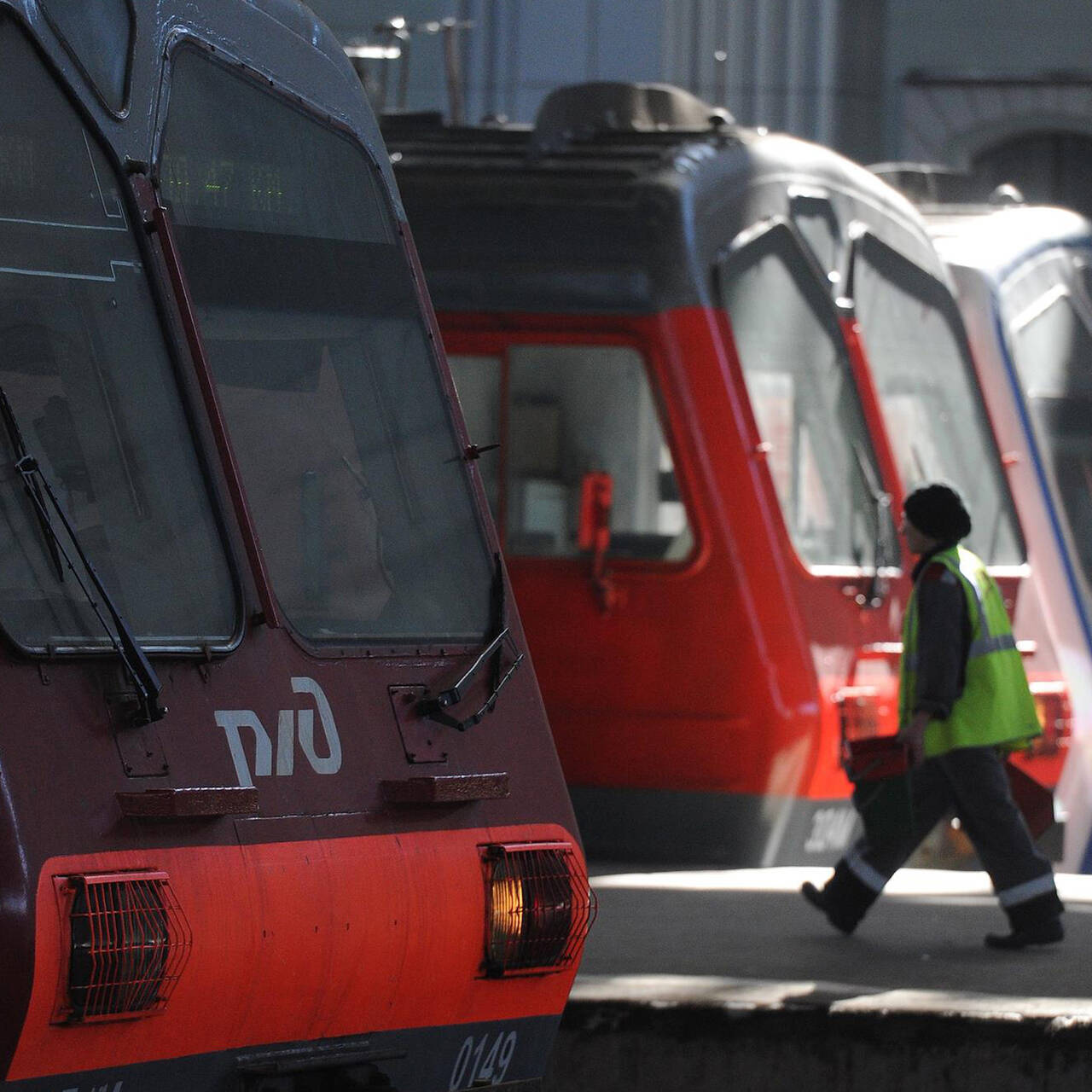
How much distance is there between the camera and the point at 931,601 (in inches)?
309

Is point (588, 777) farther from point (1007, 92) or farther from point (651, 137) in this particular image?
point (1007, 92)

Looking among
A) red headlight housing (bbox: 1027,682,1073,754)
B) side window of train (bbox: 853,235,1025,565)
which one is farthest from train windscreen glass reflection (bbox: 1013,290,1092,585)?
red headlight housing (bbox: 1027,682,1073,754)

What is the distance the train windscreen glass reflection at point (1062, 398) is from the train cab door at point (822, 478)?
61.0 inches

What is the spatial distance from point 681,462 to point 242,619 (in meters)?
5.20

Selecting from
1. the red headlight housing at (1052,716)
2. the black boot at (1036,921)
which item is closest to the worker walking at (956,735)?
the black boot at (1036,921)

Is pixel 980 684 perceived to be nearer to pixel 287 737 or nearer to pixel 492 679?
pixel 492 679

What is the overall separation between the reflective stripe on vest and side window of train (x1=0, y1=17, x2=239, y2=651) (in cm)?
382

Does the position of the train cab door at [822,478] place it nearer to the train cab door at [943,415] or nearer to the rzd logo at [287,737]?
the train cab door at [943,415]

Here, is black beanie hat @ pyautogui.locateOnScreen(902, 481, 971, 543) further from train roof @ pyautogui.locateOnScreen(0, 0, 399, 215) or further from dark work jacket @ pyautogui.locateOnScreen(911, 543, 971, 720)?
train roof @ pyautogui.locateOnScreen(0, 0, 399, 215)

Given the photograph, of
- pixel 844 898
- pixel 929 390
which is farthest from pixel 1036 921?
pixel 929 390

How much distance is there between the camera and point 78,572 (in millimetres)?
4219

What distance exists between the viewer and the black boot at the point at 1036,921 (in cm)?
778

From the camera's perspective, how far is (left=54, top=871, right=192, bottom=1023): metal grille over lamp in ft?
12.9

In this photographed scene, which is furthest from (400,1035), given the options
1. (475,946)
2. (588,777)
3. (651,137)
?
(651,137)
